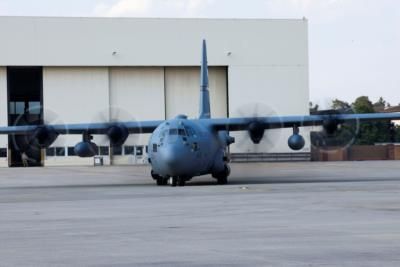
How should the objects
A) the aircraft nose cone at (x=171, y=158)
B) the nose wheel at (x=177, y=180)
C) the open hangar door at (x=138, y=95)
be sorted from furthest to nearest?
the open hangar door at (x=138, y=95), the nose wheel at (x=177, y=180), the aircraft nose cone at (x=171, y=158)

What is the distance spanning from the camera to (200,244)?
13484 mm

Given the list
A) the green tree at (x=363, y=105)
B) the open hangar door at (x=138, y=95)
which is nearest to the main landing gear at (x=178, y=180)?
the open hangar door at (x=138, y=95)

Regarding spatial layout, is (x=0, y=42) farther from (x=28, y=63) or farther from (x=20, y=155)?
(x=20, y=155)

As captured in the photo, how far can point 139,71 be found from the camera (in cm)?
7794

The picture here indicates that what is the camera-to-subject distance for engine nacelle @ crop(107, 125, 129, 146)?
38.2 meters

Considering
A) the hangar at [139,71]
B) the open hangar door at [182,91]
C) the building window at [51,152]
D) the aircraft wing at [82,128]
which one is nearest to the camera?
the aircraft wing at [82,128]

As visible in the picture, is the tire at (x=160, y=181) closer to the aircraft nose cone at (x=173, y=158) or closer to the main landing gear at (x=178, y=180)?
the main landing gear at (x=178, y=180)

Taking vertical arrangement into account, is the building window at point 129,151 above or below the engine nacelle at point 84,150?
below

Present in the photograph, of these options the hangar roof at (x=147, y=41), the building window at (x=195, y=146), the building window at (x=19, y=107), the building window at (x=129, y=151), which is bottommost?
the building window at (x=129, y=151)

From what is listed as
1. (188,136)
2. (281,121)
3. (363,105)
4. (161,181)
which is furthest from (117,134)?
(363,105)

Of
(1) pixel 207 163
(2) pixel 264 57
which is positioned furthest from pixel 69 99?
(1) pixel 207 163

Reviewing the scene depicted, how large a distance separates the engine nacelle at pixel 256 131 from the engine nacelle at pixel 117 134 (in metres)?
5.81

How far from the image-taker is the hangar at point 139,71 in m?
75.3

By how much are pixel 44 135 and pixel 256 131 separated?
9465mm
